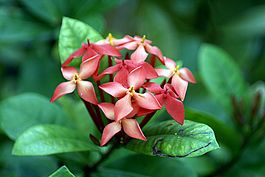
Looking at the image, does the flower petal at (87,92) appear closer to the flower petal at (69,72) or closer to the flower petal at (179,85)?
the flower petal at (69,72)

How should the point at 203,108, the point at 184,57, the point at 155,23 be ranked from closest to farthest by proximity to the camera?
the point at 203,108, the point at 155,23, the point at 184,57

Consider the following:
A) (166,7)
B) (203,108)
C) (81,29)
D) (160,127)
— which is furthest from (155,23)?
(160,127)

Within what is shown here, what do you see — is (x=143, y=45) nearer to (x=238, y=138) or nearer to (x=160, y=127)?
A: (x=160, y=127)

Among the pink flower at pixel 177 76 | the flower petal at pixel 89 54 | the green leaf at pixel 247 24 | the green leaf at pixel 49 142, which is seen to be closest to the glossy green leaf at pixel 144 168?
the green leaf at pixel 49 142

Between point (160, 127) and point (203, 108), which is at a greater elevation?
point (160, 127)

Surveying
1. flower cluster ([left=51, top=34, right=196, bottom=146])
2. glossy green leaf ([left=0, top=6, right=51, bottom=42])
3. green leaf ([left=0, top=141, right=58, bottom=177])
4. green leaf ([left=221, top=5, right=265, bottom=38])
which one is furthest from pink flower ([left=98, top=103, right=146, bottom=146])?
green leaf ([left=221, top=5, right=265, bottom=38])

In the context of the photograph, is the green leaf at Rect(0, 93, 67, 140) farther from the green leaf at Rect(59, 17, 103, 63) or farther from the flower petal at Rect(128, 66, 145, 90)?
the flower petal at Rect(128, 66, 145, 90)

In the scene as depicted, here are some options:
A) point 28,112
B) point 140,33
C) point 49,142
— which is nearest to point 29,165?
point 28,112
